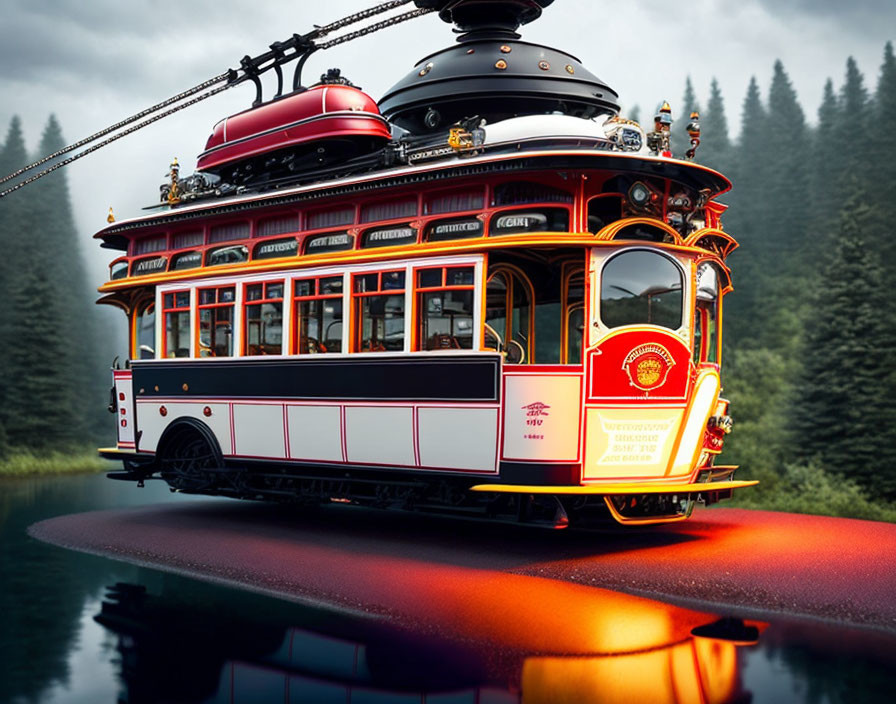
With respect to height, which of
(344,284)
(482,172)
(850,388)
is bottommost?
(850,388)

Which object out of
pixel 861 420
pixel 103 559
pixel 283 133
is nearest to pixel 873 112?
pixel 861 420

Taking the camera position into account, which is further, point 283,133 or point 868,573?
point 283,133

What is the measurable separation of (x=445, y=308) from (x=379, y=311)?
929 mm

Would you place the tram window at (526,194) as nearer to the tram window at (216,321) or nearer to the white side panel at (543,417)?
the white side panel at (543,417)

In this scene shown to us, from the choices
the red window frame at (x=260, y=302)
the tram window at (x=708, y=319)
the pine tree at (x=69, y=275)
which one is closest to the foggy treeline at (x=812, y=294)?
the tram window at (x=708, y=319)

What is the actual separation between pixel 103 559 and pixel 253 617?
11.2 ft

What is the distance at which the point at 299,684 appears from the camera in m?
5.97

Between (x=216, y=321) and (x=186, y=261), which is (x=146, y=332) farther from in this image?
(x=216, y=321)

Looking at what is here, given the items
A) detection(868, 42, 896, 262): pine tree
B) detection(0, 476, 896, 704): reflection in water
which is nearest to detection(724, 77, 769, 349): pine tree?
detection(868, 42, 896, 262): pine tree

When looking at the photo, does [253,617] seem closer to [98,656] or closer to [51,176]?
[98,656]

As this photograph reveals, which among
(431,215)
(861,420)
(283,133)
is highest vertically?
(283,133)

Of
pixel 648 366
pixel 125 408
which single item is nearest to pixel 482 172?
pixel 648 366

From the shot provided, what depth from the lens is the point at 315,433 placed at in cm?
1124

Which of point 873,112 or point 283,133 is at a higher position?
point 873,112
